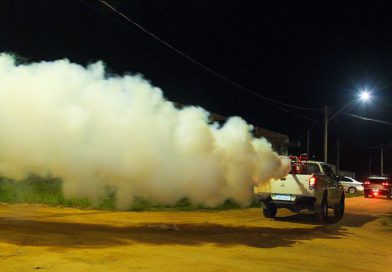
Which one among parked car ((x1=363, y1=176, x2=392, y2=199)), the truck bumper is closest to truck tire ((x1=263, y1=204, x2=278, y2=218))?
the truck bumper

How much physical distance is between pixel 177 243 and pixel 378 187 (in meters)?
29.7

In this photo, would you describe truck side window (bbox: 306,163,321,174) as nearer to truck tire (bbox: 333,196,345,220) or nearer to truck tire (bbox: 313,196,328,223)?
truck tire (bbox: 313,196,328,223)

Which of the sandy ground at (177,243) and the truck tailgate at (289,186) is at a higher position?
the truck tailgate at (289,186)

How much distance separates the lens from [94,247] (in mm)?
9086

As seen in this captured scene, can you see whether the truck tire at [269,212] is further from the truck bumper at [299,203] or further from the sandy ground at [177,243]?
the truck bumper at [299,203]

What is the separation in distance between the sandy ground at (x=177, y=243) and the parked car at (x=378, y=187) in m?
21.7

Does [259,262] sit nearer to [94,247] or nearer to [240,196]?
[94,247]

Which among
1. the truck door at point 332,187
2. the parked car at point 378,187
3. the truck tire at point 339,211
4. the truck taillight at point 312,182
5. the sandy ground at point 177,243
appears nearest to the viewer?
the sandy ground at point 177,243

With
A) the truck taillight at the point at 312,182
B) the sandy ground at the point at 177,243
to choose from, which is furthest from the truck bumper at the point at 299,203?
the sandy ground at the point at 177,243

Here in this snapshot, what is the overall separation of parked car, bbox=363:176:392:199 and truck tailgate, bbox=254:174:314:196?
23238 mm

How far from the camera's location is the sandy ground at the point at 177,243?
8031mm

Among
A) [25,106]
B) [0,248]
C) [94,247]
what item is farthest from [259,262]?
[25,106]

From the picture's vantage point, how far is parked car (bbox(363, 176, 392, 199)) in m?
36.3

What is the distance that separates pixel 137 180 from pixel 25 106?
289 centimetres
